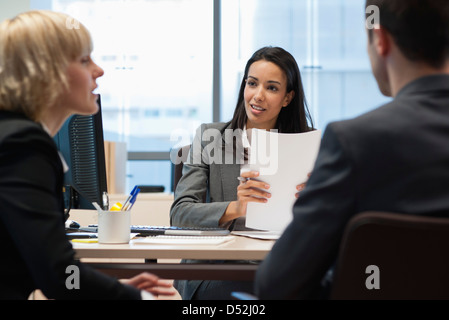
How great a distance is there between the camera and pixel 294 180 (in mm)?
1703

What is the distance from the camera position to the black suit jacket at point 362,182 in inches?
33.3

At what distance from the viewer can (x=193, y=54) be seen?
182 inches

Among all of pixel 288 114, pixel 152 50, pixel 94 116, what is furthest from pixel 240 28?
pixel 94 116

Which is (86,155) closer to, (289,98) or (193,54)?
(289,98)

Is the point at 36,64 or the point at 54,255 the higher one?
the point at 36,64

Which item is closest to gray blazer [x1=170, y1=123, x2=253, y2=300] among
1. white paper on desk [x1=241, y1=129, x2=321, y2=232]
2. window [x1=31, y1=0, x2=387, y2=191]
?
white paper on desk [x1=241, y1=129, x2=321, y2=232]

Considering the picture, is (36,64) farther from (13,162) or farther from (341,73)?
(341,73)

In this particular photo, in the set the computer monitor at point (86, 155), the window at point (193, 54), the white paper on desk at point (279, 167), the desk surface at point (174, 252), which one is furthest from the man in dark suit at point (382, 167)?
the window at point (193, 54)

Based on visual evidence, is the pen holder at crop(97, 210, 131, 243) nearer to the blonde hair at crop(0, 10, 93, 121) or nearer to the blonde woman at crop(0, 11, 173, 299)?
the blonde woman at crop(0, 11, 173, 299)

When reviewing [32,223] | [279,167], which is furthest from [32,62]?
[279,167]

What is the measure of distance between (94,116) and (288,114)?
38.6 inches

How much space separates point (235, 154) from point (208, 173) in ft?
0.45

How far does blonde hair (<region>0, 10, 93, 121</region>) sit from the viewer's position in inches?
42.8
